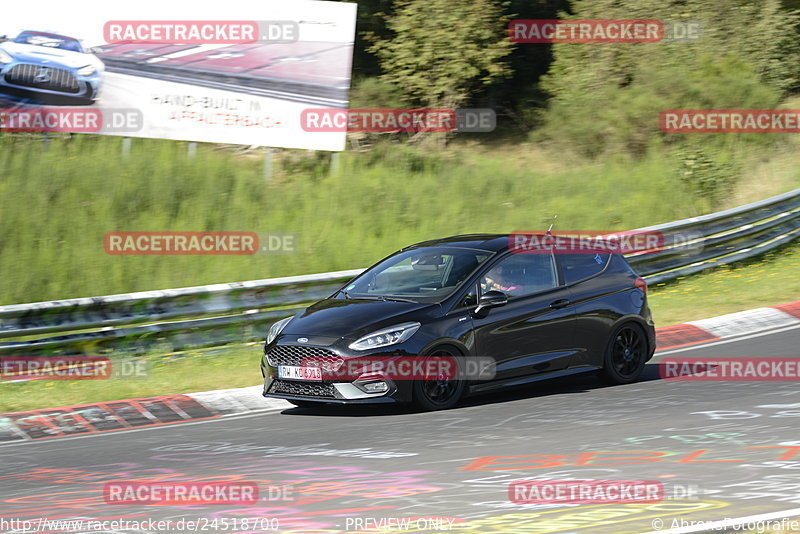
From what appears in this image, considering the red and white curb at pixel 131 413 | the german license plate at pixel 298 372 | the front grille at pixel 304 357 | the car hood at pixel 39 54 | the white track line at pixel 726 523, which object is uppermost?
the car hood at pixel 39 54

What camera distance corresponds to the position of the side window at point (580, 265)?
418 inches

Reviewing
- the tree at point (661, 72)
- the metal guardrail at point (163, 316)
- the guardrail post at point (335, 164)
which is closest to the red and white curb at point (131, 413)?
the metal guardrail at point (163, 316)

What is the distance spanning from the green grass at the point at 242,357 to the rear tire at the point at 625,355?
11.3ft

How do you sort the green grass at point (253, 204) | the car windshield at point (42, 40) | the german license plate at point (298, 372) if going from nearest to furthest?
the german license plate at point (298, 372) → the green grass at point (253, 204) → the car windshield at point (42, 40)

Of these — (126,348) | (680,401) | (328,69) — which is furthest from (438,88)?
(680,401)

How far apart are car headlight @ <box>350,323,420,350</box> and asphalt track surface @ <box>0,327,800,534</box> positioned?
26.9 inches

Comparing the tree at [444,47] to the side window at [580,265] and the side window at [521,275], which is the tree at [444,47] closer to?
the side window at [580,265]

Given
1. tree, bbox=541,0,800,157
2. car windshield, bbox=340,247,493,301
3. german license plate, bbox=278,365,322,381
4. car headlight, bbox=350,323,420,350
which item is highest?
tree, bbox=541,0,800,157

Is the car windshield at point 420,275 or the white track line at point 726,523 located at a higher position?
the car windshield at point 420,275

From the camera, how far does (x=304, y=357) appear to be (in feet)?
31.2

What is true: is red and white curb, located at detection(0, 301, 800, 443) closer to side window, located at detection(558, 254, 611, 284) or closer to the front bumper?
the front bumper

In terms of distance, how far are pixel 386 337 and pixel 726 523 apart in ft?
13.6

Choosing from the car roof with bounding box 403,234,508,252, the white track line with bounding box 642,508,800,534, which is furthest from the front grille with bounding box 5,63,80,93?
the white track line with bounding box 642,508,800,534

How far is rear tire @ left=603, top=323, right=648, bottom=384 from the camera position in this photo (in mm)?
10680
